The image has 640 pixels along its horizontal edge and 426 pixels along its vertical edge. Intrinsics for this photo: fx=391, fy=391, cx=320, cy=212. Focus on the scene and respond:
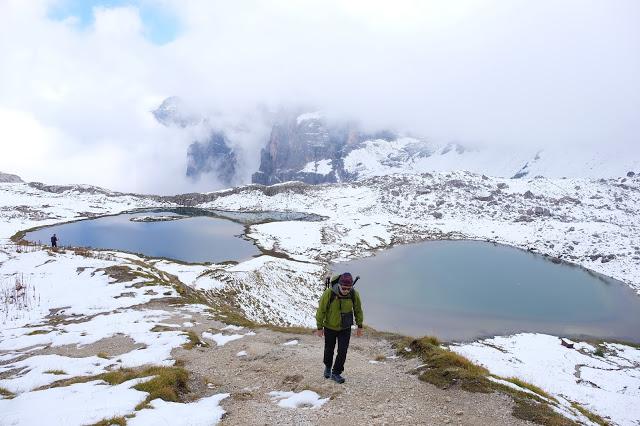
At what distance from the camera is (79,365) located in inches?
683

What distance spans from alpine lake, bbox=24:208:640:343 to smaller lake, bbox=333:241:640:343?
16 cm

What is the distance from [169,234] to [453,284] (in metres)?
81.2

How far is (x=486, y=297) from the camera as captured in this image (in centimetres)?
6825

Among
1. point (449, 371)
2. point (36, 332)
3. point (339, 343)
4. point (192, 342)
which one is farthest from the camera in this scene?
point (36, 332)

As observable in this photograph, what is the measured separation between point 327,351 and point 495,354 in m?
37.9

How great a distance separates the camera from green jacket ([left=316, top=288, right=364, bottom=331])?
12484mm

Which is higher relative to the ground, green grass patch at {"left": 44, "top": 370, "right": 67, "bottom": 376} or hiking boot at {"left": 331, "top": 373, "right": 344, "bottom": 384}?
hiking boot at {"left": 331, "top": 373, "right": 344, "bottom": 384}

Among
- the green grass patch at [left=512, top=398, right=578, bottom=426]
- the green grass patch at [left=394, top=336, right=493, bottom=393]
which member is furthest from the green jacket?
the green grass patch at [left=512, top=398, right=578, bottom=426]

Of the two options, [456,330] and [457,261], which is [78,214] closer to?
[457,261]

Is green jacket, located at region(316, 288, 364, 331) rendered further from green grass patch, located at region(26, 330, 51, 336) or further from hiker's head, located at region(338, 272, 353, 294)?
green grass patch, located at region(26, 330, 51, 336)

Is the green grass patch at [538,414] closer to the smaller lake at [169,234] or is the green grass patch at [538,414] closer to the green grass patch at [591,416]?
the green grass patch at [591,416]

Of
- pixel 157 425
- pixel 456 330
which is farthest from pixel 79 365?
pixel 456 330

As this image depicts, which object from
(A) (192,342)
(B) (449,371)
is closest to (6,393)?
(A) (192,342)

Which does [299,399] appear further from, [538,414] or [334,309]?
[538,414]
